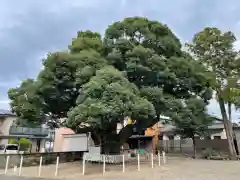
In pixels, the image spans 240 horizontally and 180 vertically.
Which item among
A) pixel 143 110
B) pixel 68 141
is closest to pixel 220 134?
pixel 68 141

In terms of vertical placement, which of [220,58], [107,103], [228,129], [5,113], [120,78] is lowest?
[228,129]

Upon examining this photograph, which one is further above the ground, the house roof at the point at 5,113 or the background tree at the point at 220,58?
the background tree at the point at 220,58

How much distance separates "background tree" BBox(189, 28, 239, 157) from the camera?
821 inches

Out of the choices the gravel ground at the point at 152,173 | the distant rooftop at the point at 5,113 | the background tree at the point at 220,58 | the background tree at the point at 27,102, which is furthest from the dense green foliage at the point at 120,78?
the distant rooftop at the point at 5,113

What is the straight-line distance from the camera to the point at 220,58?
70.4 feet

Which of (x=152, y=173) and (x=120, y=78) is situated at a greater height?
(x=120, y=78)

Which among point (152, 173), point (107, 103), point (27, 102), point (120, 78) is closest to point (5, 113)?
point (27, 102)

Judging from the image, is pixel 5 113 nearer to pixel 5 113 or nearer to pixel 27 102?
pixel 5 113

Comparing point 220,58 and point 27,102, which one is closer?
point 27,102

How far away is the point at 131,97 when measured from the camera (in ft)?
37.1

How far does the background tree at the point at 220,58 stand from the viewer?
20859 millimetres

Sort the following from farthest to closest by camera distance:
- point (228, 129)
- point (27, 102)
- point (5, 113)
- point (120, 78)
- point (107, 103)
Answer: point (5, 113)
point (228, 129)
point (27, 102)
point (120, 78)
point (107, 103)

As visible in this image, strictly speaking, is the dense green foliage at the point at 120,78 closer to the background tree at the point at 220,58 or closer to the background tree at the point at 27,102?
the background tree at the point at 27,102

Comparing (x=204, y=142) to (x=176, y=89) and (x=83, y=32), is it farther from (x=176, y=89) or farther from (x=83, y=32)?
(x=83, y=32)
